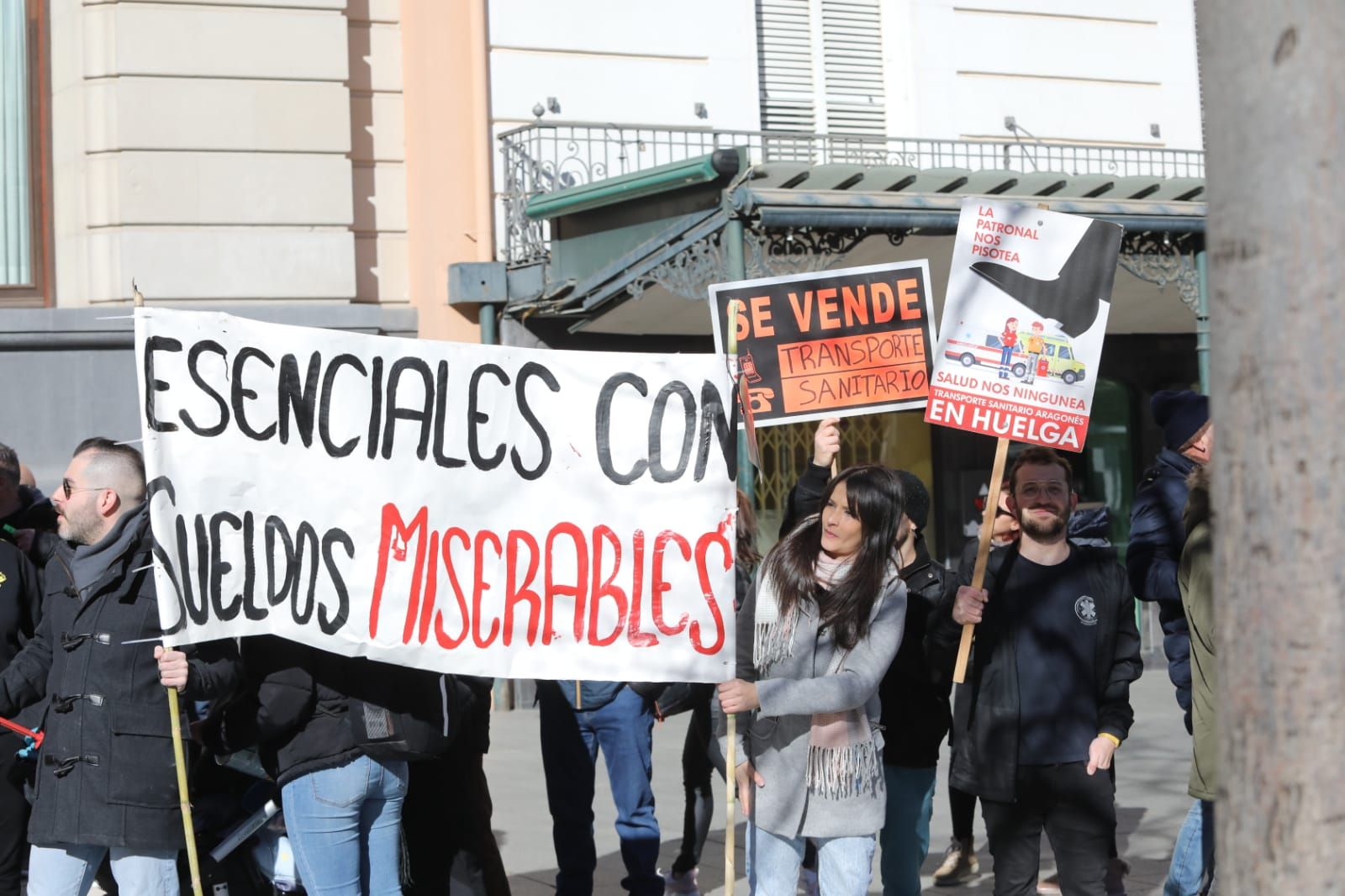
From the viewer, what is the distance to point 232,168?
12.5 meters

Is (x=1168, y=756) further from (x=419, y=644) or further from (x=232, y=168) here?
(x=232, y=168)

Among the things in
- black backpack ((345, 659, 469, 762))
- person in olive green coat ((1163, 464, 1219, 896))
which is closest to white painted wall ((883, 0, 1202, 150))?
person in olive green coat ((1163, 464, 1219, 896))

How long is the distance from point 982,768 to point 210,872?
250cm

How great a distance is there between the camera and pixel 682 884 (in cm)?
700

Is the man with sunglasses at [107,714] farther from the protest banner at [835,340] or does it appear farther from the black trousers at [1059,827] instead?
the black trousers at [1059,827]

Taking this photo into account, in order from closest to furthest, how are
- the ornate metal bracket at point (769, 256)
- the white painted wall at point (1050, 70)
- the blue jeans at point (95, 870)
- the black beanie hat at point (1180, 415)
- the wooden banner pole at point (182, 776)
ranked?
the wooden banner pole at point (182, 776), the blue jeans at point (95, 870), the black beanie hat at point (1180, 415), the ornate metal bracket at point (769, 256), the white painted wall at point (1050, 70)

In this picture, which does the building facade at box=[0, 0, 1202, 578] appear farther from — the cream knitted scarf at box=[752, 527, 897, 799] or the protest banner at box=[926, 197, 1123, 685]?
the cream knitted scarf at box=[752, 527, 897, 799]

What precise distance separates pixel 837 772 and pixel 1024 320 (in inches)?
69.8

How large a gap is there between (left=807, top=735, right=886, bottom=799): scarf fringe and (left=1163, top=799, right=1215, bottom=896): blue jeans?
135 centimetres

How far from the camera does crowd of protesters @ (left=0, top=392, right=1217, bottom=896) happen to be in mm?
4883

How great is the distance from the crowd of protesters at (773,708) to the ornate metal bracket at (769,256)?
500 centimetres

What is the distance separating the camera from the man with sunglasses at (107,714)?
493 cm

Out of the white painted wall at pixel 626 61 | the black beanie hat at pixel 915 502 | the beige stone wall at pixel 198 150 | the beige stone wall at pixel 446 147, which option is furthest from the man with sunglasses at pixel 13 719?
the white painted wall at pixel 626 61

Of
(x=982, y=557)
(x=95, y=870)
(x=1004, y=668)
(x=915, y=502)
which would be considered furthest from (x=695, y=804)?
(x=95, y=870)
